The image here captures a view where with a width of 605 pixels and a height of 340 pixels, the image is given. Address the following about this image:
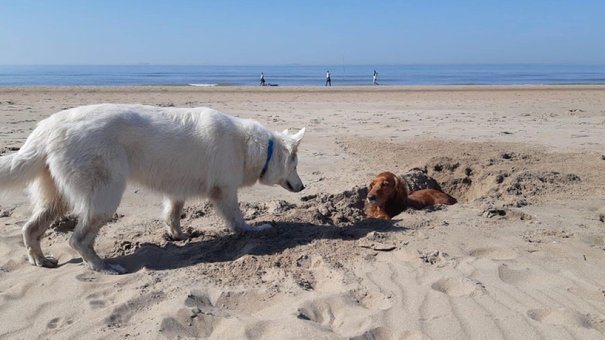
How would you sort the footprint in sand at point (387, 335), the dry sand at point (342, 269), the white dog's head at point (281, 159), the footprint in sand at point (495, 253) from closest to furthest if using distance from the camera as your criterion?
the footprint in sand at point (387, 335), the dry sand at point (342, 269), the footprint in sand at point (495, 253), the white dog's head at point (281, 159)

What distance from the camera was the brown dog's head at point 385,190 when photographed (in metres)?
6.78

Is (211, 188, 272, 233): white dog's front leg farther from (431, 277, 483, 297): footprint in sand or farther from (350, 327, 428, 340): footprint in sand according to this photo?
(350, 327, 428, 340): footprint in sand

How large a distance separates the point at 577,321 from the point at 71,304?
3.51 metres

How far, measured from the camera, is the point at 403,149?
412 inches

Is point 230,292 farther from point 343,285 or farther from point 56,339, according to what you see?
point 56,339

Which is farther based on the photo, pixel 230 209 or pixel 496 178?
pixel 496 178

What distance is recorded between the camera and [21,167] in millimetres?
4766

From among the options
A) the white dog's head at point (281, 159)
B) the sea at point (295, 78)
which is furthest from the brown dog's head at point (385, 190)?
the sea at point (295, 78)

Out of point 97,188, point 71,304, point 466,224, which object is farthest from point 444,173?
point 71,304

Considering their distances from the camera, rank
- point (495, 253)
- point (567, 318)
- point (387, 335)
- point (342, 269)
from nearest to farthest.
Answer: point (387, 335) → point (567, 318) → point (342, 269) → point (495, 253)

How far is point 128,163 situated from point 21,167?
89 cm

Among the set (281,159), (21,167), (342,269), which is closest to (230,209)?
(281,159)

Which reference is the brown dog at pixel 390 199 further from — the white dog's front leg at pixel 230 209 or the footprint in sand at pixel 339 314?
the footprint in sand at pixel 339 314

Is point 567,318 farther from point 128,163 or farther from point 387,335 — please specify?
point 128,163
